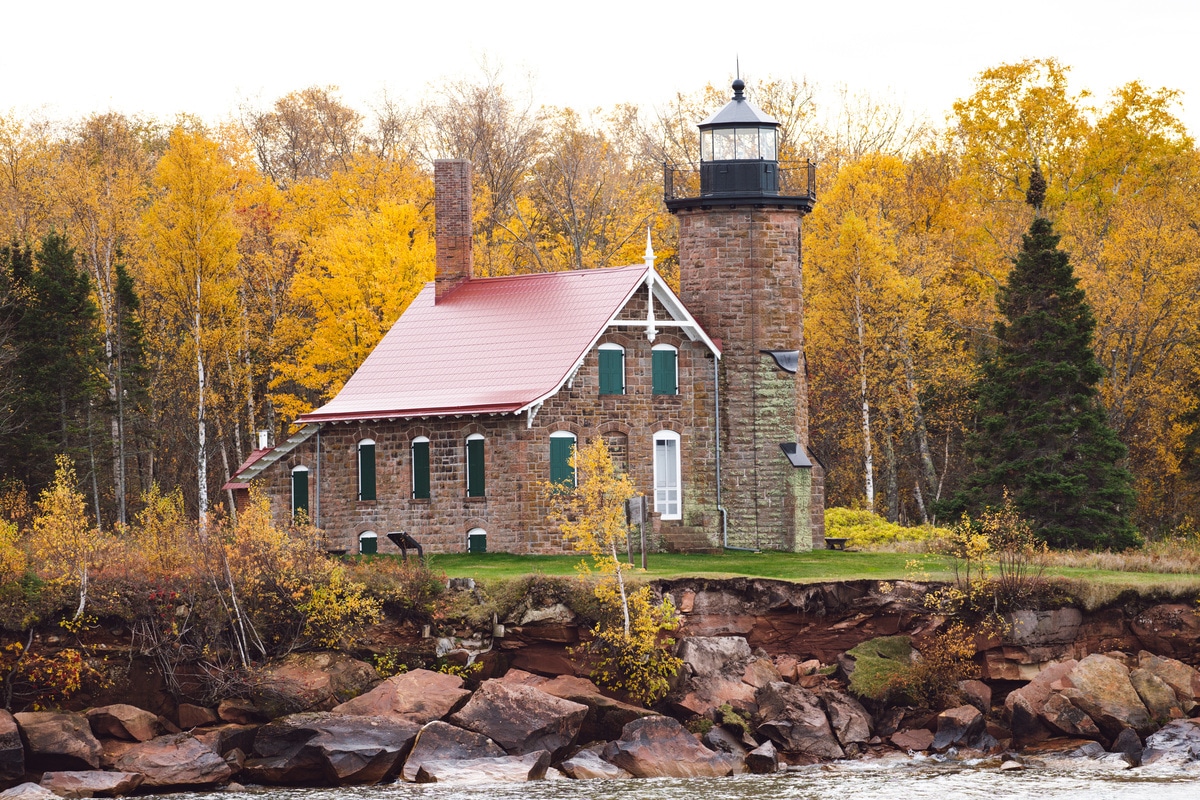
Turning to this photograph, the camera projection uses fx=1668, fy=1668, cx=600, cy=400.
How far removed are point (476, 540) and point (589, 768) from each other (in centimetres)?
929

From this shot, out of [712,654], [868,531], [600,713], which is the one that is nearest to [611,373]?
[712,654]

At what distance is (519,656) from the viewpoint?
2705cm

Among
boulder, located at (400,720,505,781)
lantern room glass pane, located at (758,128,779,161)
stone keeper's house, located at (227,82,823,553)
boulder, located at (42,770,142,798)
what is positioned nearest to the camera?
boulder, located at (42,770,142,798)

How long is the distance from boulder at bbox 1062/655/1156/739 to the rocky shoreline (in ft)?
0.08

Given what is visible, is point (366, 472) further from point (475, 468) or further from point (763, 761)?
point (763, 761)

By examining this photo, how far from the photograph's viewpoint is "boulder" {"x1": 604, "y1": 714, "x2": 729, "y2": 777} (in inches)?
962

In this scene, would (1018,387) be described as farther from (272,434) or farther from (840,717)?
(272,434)

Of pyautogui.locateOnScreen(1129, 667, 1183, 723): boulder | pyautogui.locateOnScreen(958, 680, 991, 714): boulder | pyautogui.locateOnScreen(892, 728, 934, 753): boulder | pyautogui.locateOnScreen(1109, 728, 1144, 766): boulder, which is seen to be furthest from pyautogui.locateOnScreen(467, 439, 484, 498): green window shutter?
pyautogui.locateOnScreen(1109, 728, 1144, 766): boulder

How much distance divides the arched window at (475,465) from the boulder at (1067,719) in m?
11.9

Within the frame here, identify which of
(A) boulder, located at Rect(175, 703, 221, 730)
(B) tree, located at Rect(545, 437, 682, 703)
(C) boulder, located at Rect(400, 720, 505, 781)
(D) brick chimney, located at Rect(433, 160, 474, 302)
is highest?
(D) brick chimney, located at Rect(433, 160, 474, 302)

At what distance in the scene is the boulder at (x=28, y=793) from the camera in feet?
73.3

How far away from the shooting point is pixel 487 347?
3456 cm

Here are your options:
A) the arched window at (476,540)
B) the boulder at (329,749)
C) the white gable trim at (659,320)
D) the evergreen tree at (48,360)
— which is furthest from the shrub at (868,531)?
the evergreen tree at (48,360)

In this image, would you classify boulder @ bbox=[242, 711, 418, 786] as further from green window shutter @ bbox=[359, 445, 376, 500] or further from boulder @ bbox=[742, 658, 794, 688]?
green window shutter @ bbox=[359, 445, 376, 500]
